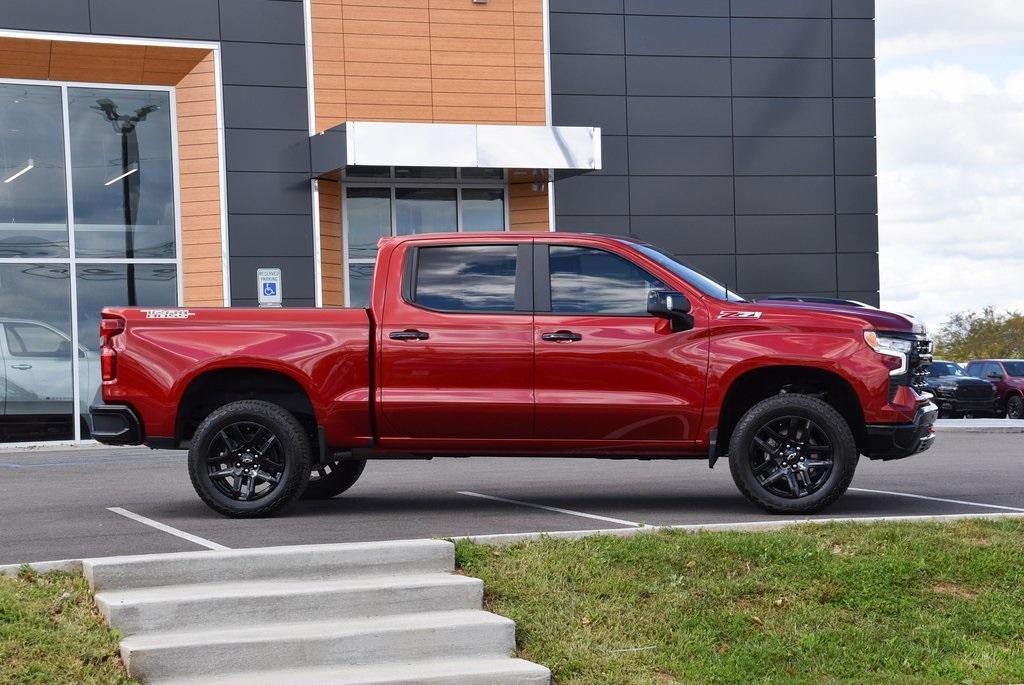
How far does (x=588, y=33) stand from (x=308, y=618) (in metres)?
20.1

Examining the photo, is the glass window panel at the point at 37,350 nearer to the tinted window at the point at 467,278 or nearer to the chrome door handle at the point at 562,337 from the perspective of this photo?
the tinted window at the point at 467,278

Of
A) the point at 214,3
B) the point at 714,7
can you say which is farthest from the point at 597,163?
the point at 214,3

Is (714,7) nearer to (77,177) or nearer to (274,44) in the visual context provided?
(274,44)

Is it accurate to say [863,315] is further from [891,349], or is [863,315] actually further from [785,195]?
[785,195]

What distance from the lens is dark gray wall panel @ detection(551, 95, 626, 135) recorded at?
25938mm

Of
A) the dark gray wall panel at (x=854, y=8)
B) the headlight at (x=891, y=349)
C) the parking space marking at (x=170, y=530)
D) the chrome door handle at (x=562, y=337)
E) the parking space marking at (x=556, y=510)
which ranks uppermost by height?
the dark gray wall panel at (x=854, y=8)

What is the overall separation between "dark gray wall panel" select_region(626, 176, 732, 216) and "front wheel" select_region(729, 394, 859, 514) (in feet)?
54.7

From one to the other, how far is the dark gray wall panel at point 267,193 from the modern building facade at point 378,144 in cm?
4

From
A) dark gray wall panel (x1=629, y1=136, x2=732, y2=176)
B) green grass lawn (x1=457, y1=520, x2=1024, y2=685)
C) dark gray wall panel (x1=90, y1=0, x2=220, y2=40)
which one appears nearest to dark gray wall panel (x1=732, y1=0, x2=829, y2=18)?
dark gray wall panel (x1=629, y1=136, x2=732, y2=176)

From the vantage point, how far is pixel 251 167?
24234 mm

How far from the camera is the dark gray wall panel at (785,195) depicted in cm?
2719

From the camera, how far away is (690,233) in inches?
1060

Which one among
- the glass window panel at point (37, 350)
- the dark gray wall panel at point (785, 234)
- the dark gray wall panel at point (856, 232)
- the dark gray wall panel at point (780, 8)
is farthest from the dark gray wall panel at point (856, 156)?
the glass window panel at point (37, 350)

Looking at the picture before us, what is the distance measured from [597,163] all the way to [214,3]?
688cm
